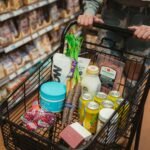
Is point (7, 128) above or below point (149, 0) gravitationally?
below

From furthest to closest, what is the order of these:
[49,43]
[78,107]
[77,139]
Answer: [49,43]
[78,107]
[77,139]

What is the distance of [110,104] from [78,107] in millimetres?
165

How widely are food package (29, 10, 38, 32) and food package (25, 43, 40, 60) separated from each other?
191mm

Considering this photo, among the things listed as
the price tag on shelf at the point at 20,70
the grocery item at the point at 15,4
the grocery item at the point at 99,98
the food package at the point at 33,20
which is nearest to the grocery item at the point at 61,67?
the grocery item at the point at 99,98

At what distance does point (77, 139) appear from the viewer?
98cm

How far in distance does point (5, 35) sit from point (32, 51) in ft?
1.42

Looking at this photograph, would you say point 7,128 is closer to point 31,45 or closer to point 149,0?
point 149,0

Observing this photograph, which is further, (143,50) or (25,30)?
(25,30)

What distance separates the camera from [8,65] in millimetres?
2438

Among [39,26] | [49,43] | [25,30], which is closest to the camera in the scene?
[25,30]

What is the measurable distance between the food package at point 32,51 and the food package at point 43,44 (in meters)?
0.05

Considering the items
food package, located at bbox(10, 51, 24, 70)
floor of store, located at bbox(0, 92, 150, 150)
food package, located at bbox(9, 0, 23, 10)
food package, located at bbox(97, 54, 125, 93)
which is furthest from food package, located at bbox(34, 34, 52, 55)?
food package, located at bbox(97, 54, 125, 93)

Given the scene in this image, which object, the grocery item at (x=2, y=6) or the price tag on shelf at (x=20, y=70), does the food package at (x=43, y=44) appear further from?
the grocery item at (x=2, y=6)

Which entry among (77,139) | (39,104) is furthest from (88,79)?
(77,139)
